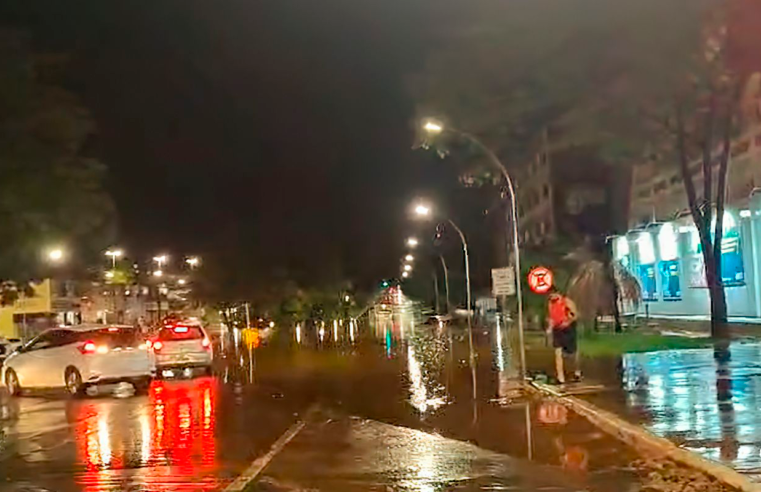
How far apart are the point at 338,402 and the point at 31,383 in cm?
841

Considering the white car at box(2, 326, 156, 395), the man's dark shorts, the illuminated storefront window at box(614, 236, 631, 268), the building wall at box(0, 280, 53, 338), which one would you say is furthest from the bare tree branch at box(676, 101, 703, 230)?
the building wall at box(0, 280, 53, 338)

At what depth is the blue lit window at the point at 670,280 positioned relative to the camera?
59656mm

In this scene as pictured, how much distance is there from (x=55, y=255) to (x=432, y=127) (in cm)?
886

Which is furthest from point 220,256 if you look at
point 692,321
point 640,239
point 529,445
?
point 529,445

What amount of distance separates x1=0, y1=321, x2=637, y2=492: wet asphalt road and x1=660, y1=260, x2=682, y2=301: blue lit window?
37008 millimetres

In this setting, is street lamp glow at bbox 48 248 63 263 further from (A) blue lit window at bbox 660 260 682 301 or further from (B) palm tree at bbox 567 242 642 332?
(A) blue lit window at bbox 660 260 682 301

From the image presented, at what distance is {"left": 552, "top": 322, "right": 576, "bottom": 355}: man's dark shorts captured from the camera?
20.7 metres

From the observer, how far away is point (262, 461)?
40.9ft

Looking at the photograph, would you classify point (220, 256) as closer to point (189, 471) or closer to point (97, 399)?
point (97, 399)

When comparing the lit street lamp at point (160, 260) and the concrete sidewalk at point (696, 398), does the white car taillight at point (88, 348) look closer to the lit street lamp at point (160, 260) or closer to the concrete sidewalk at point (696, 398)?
the concrete sidewalk at point (696, 398)

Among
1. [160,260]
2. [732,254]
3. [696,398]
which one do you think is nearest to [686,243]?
[732,254]

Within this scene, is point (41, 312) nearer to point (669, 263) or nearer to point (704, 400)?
point (669, 263)

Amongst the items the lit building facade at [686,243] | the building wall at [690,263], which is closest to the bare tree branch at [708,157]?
the lit building facade at [686,243]

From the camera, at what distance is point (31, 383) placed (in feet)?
79.8
